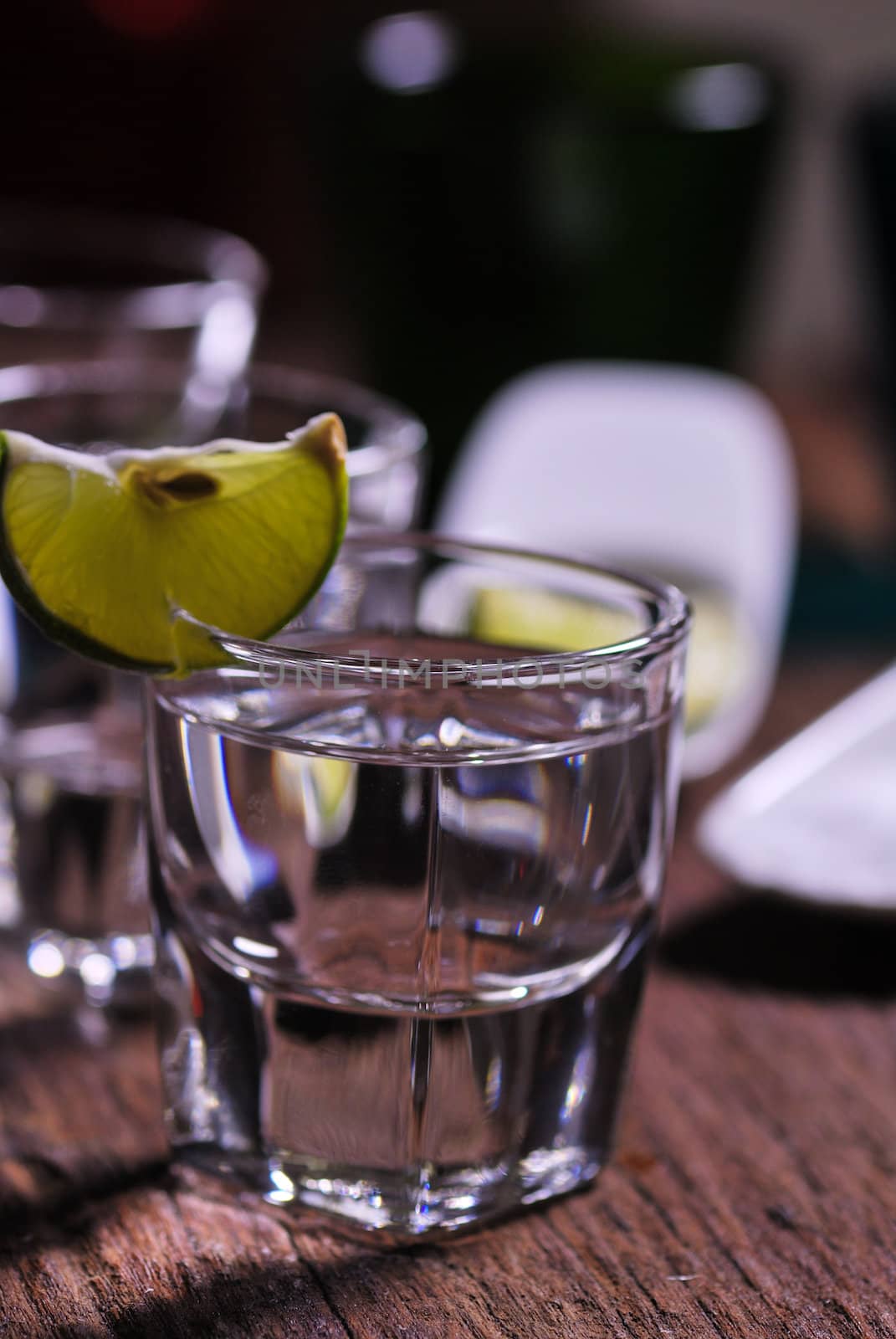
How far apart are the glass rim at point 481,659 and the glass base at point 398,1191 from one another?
12 cm

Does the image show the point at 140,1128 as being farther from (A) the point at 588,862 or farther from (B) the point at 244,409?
(B) the point at 244,409

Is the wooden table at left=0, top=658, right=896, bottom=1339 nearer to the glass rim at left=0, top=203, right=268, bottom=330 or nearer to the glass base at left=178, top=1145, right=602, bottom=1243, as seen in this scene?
the glass base at left=178, top=1145, right=602, bottom=1243

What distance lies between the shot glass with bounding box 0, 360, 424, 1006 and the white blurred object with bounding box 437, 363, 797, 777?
0.17 m

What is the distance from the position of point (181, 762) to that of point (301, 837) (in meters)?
0.04

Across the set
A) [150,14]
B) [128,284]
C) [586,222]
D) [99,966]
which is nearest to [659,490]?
[586,222]

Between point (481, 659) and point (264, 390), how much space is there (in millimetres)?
193

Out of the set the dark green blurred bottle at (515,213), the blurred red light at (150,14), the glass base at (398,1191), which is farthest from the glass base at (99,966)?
the blurred red light at (150,14)

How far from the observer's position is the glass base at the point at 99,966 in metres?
0.50

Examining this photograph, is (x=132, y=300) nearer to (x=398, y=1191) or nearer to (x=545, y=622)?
(x=545, y=622)

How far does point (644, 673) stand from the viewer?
1.28 ft

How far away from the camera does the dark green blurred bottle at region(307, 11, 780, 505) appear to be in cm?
96

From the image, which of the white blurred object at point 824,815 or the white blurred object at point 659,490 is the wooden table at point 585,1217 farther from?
the white blurred object at point 659,490

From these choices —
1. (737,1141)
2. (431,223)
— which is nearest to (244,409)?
(737,1141)

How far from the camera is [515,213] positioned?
0.97m
